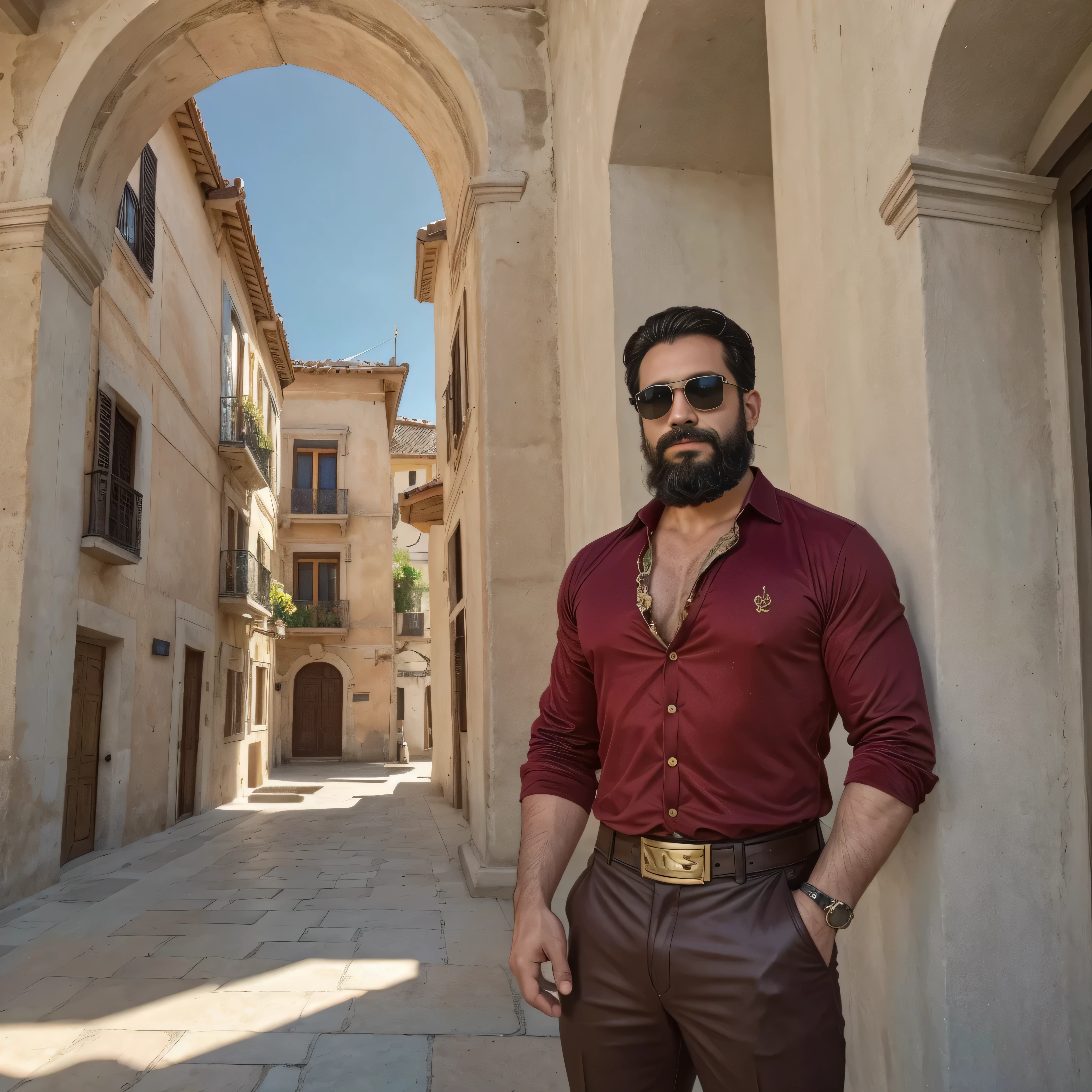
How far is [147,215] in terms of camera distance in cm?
1203

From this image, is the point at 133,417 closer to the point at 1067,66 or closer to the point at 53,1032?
the point at 53,1032

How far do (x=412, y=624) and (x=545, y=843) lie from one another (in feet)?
114

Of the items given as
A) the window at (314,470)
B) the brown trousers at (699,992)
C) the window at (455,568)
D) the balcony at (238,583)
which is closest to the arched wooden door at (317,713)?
the window at (314,470)

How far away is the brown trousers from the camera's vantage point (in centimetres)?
160

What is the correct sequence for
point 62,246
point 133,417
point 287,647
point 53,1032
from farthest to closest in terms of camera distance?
point 287,647
point 133,417
point 62,246
point 53,1032

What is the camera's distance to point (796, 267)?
117 inches

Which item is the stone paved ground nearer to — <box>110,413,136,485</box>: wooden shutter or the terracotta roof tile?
<box>110,413,136,485</box>: wooden shutter

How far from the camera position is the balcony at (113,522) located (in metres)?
9.60

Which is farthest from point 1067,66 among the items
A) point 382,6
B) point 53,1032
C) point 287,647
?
point 287,647

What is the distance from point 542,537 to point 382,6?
15.7 ft

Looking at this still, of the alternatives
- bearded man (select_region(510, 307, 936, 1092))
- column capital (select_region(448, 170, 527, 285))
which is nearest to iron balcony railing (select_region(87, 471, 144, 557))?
column capital (select_region(448, 170, 527, 285))

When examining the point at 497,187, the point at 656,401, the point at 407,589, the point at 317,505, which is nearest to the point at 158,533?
the point at 497,187

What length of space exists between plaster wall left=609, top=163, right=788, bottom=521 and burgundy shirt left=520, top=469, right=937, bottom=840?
3.04 metres

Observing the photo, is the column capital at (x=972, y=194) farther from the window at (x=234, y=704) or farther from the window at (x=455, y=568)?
the window at (x=234, y=704)
